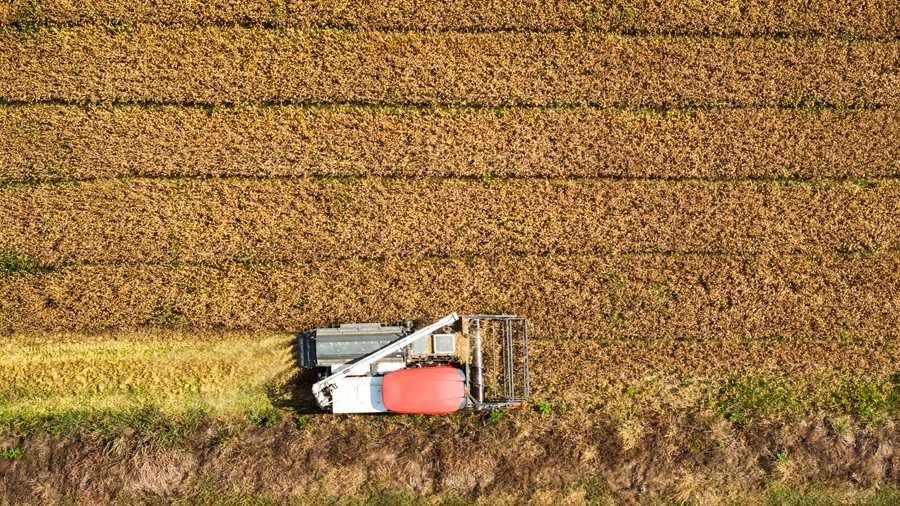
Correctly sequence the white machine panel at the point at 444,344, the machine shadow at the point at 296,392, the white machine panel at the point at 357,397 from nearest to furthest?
the white machine panel at the point at 357,397
the white machine panel at the point at 444,344
the machine shadow at the point at 296,392

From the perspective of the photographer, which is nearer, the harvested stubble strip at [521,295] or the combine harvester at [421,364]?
the combine harvester at [421,364]

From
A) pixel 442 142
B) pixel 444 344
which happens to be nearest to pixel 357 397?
pixel 444 344

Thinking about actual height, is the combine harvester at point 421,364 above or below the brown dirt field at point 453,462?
above

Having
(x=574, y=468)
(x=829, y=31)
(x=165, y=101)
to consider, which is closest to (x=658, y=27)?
(x=829, y=31)

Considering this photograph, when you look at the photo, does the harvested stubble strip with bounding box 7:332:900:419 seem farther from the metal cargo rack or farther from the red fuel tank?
the red fuel tank

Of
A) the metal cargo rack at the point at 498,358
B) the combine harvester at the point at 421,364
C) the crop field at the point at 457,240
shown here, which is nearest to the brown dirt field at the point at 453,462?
the crop field at the point at 457,240

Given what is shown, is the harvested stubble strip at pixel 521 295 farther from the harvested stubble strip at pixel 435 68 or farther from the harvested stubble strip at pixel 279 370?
the harvested stubble strip at pixel 435 68
